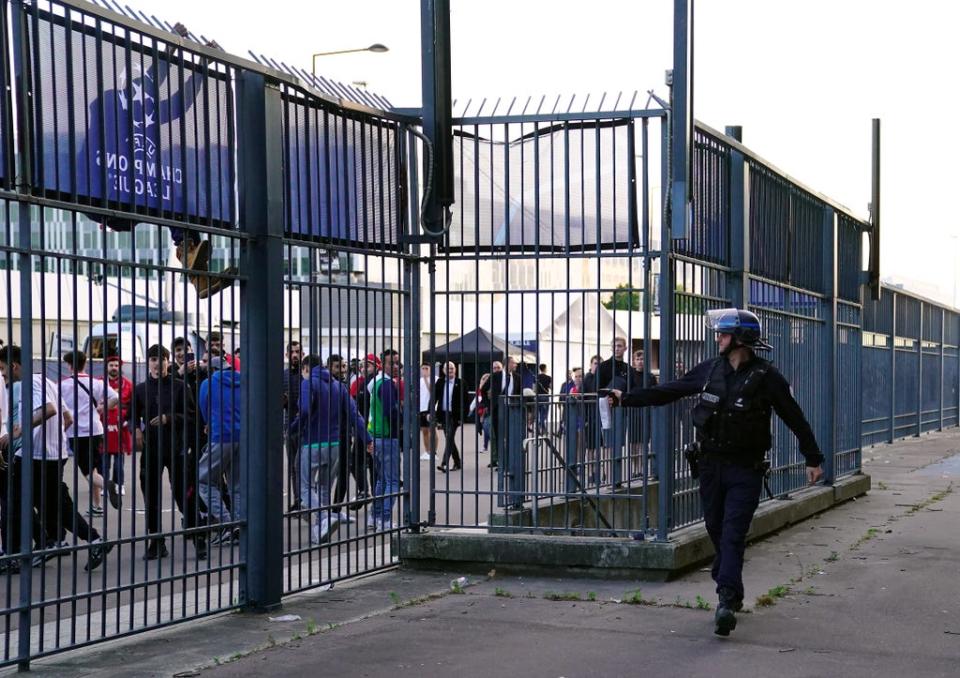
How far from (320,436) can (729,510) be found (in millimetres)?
2719

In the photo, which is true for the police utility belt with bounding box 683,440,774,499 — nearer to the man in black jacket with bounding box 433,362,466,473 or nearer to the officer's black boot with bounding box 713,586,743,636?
the officer's black boot with bounding box 713,586,743,636

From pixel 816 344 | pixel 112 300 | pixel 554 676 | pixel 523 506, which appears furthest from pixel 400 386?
pixel 816 344

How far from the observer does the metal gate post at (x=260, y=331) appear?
8.22 metres

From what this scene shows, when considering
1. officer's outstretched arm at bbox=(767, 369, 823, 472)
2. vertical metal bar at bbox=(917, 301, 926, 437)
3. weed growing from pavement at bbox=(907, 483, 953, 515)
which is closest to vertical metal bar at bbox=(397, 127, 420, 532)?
officer's outstretched arm at bbox=(767, 369, 823, 472)

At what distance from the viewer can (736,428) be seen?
7.95 m

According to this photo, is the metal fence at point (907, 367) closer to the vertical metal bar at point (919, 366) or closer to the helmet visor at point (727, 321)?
the vertical metal bar at point (919, 366)

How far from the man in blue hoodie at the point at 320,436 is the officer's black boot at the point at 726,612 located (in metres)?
2.65

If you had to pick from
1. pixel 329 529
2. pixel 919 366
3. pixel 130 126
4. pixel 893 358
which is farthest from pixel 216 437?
pixel 919 366

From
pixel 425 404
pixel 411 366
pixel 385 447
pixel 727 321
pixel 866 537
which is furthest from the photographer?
pixel 425 404

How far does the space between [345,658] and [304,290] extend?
2.62 metres

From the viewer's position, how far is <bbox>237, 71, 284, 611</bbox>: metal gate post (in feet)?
27.0

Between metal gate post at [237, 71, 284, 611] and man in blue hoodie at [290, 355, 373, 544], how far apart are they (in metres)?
0.58

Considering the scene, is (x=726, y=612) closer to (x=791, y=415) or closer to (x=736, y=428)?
(x=736, y=428)

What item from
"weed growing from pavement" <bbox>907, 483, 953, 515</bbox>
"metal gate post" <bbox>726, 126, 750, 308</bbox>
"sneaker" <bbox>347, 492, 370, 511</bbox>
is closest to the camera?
"sneaker" <bbox>347, 492, 370, 511</bbox>
